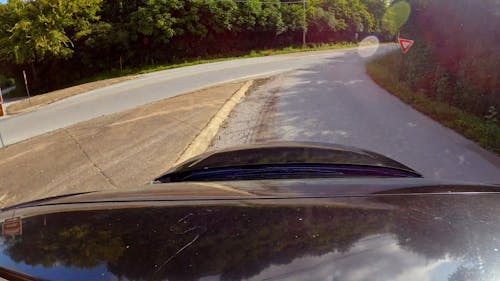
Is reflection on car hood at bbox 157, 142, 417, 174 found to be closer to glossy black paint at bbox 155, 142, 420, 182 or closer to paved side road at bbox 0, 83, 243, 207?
glossy black paint at bbox 155, 142, 420, 182

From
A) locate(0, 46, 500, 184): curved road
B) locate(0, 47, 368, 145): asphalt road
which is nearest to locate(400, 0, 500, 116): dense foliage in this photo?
locate(0, 46, 500, 184): curved road

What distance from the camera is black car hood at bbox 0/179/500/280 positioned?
3.70 feet

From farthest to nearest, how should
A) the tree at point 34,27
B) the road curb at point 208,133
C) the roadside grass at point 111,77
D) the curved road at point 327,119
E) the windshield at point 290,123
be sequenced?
1. the tree at point 34,27
2. the roadside grass at point 111,77
3. the road curb at point 208,133
4. the curved road at point 327,119
5. the windshield at point 290,123

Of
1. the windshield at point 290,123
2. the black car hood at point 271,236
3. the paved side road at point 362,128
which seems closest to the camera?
the black car hood at point 271,236

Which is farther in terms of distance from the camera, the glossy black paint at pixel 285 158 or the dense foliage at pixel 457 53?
the dense foliage at pixel 457 53

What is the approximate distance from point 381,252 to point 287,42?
40.2m

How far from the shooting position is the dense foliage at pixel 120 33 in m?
27.0

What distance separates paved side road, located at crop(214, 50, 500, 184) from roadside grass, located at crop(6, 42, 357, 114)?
9987 millimetres

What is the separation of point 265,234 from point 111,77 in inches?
1183

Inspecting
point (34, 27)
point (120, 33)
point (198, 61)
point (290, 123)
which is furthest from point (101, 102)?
point (120, 33)

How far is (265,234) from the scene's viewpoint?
1.39 m

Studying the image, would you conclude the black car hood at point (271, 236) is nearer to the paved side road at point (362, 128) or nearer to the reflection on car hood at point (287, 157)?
the reflection on car hood at point (287, 157)

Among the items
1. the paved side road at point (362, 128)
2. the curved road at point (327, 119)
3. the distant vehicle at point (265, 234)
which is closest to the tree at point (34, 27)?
the curved road at point (327, 119)

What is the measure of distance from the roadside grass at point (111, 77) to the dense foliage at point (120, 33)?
5.18 feet
